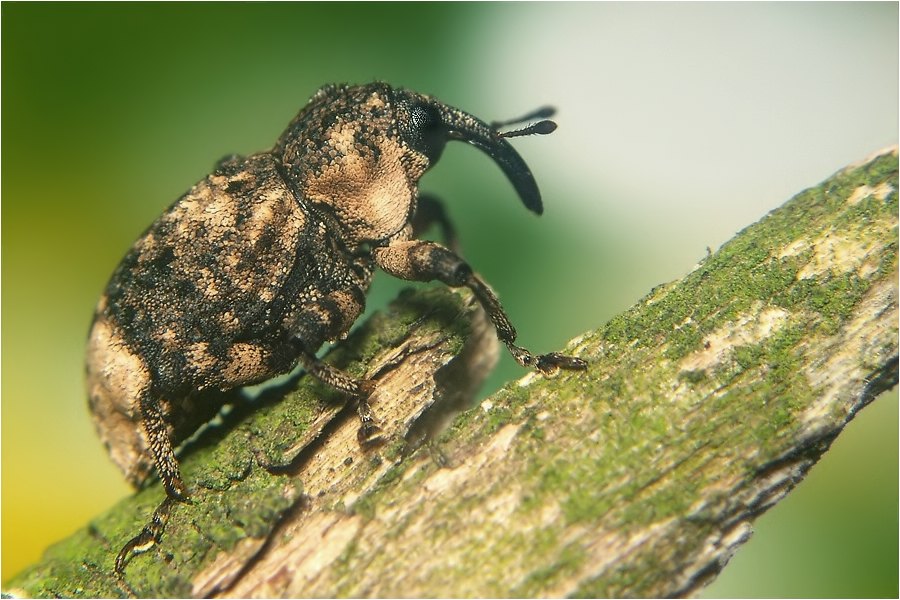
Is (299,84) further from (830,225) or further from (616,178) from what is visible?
(830,225)

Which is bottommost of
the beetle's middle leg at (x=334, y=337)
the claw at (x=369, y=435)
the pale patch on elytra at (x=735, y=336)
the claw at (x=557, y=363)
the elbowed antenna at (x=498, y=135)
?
the pale patch on elytra at (x=735, y=336)

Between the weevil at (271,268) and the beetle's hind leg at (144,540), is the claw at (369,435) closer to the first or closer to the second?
the weevil at (271,268)

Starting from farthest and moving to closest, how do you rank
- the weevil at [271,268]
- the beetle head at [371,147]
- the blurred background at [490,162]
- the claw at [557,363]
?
the blurred background at [490,162] → the beetle head at [371,147] → the weevil at [271,268] → the claw at [557,363]

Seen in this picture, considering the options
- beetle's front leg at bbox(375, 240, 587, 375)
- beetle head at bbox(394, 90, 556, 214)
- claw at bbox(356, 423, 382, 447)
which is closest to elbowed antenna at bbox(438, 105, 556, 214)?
beetle head at bbox(394, 90, 556, 214)

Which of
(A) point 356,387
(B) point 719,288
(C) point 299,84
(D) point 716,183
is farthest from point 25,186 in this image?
(D) point 716,183

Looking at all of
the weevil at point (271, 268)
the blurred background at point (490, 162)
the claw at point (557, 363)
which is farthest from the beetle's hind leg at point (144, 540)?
the blurred background at point (490, 162)

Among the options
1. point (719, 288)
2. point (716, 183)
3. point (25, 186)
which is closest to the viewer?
point (719, 288)

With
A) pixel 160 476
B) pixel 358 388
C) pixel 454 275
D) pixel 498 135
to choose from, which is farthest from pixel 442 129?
pixel 160 476
